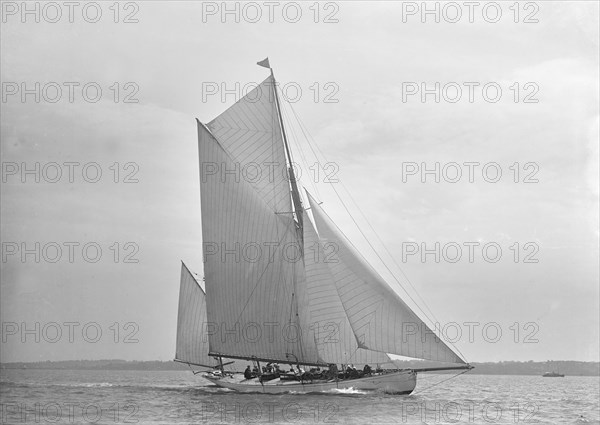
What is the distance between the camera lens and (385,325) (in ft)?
142

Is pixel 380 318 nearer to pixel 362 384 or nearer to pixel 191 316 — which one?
pixel 362 384

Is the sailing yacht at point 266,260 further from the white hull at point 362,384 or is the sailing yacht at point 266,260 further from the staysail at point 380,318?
the staysail at point 380,318

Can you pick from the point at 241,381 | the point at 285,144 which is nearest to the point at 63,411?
the point at 241,381

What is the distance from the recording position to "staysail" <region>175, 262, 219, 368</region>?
59844 millimetres

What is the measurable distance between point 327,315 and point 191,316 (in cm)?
1623

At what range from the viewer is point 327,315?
46125 millimetres

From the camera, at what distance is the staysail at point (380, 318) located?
43.0 meters

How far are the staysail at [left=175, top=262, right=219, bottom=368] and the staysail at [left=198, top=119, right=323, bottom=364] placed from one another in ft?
33.6

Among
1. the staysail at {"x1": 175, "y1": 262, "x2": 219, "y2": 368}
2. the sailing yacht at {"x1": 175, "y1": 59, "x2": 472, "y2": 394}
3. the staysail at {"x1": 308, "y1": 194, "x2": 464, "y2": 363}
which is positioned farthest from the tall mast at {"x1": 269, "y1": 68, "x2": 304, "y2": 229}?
the staysail at {"x1": 175, "y1": 262, "x2": 219, "y2": 368}

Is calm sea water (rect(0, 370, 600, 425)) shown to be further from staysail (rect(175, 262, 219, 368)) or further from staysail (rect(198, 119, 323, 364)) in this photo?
staysail (rect(175, 262, 219, 368))

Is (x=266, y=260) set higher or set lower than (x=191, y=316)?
higher

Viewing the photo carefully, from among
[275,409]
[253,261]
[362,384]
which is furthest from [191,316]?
[275,409]

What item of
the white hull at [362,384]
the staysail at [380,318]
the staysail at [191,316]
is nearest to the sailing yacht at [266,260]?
the white hull at [362,384]

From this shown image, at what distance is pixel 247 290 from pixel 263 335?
271 cm
